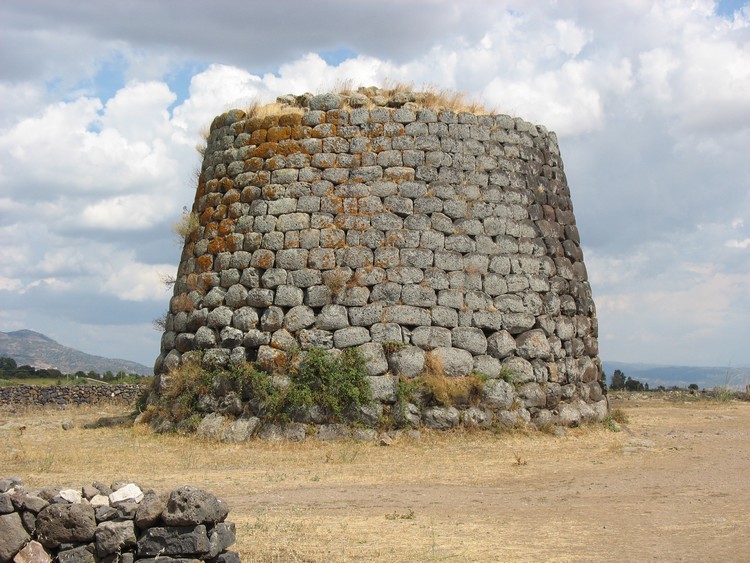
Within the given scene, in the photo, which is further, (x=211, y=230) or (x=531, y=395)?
(x=211, y=230)

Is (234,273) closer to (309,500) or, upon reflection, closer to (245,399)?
(245,399)

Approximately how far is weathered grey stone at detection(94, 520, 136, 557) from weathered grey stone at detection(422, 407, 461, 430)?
21.9 feet

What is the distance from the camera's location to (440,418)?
470 inches

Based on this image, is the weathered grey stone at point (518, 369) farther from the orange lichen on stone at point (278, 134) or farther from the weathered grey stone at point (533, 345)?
the orange lichen on stone at point (278, 134)

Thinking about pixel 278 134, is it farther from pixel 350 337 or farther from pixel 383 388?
pixel 383 388

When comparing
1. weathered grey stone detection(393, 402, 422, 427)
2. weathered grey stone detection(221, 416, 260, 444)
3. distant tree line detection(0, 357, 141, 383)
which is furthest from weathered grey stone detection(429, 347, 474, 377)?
distant tree line detection(0, 357, 141, 383)

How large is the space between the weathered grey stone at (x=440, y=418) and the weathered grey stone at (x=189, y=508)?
6537mm

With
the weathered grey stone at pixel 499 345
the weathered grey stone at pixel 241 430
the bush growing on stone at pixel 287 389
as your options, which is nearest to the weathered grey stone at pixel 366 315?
the bush growing on stone at pixel 287 389

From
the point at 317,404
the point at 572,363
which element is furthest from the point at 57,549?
the point at 572,363

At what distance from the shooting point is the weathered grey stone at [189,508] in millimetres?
5547

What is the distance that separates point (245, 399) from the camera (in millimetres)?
12359

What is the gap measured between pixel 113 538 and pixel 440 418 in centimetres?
683

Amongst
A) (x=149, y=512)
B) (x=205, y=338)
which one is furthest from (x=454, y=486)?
(x=205, y=338)

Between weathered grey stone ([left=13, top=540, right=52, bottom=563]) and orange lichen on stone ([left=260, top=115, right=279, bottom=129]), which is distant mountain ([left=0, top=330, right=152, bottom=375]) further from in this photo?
weathered grey stone ([left=13, top=540, right=52, bottom=563])
